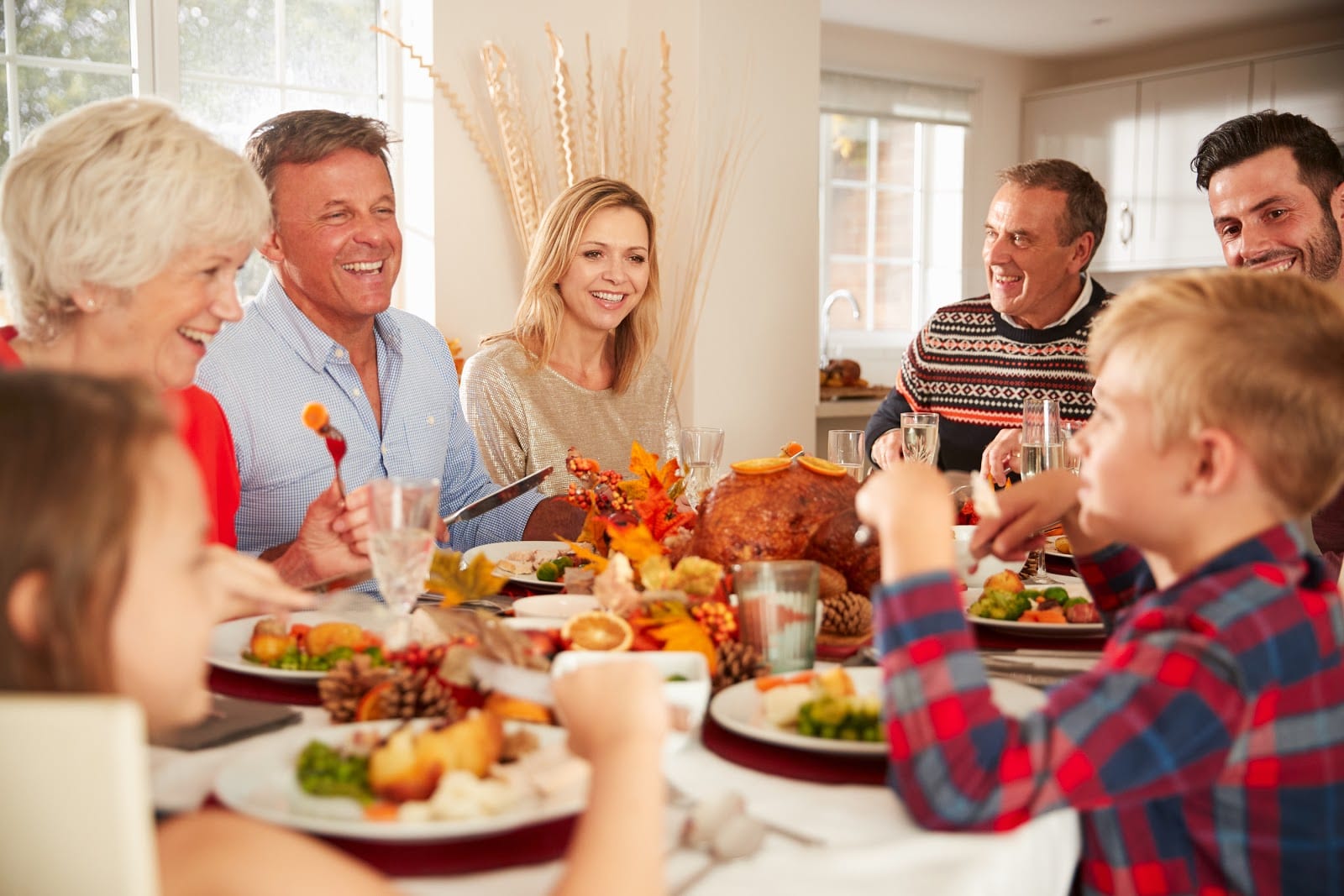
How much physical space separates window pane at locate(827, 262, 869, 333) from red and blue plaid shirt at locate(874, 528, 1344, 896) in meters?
5.67

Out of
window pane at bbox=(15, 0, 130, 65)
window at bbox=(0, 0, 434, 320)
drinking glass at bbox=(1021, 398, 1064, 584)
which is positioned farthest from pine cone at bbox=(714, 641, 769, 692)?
window pane at bbox=(15, 0, 130, 65)

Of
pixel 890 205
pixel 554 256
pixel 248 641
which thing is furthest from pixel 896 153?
pixel 248 641

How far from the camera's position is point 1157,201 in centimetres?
639

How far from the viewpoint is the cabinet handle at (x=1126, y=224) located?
6.54 meters

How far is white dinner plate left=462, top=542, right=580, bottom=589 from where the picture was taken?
1.79 meters

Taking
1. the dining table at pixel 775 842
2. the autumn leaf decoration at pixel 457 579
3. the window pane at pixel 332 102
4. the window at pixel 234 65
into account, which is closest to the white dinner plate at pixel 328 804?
the dining table at pixel 775 842

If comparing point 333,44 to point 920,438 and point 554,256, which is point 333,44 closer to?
point 554,256

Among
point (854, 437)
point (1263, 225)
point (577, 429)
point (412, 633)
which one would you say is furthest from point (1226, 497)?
point (577, 429)

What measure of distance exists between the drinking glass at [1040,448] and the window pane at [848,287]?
15.4 ft

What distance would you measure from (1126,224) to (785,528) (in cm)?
568

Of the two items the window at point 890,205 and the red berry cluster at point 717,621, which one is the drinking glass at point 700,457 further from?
the window at point 890,205

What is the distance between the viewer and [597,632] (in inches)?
48.1

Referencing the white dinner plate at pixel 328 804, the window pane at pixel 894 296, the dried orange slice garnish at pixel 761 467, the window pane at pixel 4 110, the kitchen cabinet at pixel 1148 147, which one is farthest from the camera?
the window pane at pixel 894 296

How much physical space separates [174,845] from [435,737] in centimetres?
21
